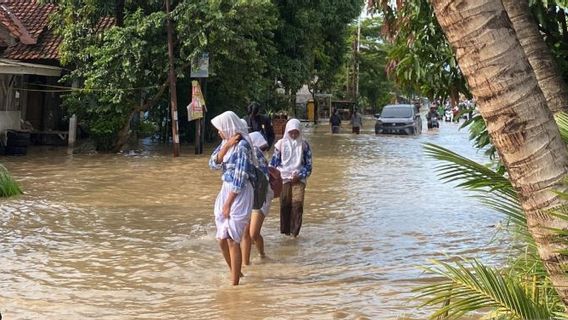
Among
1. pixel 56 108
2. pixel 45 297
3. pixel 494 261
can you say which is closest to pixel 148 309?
pixel 45 297

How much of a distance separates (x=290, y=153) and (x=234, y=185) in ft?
7.21

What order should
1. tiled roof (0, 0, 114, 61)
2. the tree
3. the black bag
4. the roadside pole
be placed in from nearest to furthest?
the black bag → the tree → tiled roof (0, 0, 114, 61) → the roadside pole

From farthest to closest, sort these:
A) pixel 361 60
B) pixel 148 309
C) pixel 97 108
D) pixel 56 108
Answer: pixel 361 60 → pixel 56 108 → pixel 97 108 → pixel 148 309

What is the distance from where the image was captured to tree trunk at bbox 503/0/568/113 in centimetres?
404

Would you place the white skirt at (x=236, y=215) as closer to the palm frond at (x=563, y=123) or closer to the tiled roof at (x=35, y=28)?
the palm frond at (x=563, y=123)

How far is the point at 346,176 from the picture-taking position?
16125 mm

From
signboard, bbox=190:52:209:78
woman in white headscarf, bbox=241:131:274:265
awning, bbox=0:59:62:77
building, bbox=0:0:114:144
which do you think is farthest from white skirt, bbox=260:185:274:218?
building, bbox=0:0:114:144

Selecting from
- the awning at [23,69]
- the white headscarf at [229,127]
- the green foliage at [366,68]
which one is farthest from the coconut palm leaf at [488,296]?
the green foliage at [366,68]

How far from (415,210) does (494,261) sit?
3.97m

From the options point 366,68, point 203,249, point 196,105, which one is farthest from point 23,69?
point 366,68

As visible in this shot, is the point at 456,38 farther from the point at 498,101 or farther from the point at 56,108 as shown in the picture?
the point at 56,108

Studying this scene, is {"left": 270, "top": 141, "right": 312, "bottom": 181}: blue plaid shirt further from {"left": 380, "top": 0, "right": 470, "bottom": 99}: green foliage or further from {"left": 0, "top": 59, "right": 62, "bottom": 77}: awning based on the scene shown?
{"left": 0, "top": 59, "right": 62, "bottom": 77}: awning

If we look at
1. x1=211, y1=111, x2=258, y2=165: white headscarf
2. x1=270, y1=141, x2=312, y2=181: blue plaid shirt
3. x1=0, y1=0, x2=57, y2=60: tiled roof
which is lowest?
x1=270, y1=141, x2=312, y2=181: blue plaid shirt

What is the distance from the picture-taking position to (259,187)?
6.61 metres
